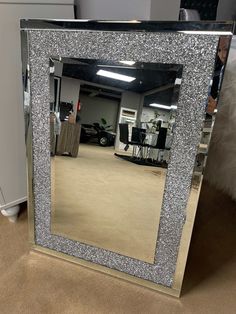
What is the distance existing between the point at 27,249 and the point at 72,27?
0.61m

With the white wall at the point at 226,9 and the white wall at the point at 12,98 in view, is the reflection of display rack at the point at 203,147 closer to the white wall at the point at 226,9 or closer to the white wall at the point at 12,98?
the white wall at the point at 12,98

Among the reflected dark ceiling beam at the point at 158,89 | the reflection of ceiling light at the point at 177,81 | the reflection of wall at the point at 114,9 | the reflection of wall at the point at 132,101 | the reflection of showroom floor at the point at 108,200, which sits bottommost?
the reflection of showroom floor at the point at 108,200

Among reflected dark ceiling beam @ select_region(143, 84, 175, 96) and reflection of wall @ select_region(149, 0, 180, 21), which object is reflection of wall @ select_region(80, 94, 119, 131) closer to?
reflected dark ceiling beam @ select_region(143, 84, 175, 96)

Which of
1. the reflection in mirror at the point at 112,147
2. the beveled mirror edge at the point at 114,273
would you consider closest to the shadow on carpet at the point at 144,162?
the reflection in mirror at the point at 112,147

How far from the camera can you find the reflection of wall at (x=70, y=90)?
0.61 m

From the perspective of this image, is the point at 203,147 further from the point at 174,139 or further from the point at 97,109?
the point at 97,109

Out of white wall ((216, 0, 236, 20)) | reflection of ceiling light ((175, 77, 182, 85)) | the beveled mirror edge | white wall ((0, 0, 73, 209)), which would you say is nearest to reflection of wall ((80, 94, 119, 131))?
reflection of ceiling light ((175, 77, 182, 85))

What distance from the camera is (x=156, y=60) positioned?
0.52m

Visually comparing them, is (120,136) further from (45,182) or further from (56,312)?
(56,312)

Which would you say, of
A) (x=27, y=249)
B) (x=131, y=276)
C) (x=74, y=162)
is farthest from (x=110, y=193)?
(x=27, y=249)

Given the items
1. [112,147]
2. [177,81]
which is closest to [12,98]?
[112,147]

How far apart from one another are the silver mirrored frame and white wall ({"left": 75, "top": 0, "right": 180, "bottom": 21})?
0.66ft

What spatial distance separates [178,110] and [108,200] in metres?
0.28

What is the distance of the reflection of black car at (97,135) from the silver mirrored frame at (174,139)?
0.31ft
